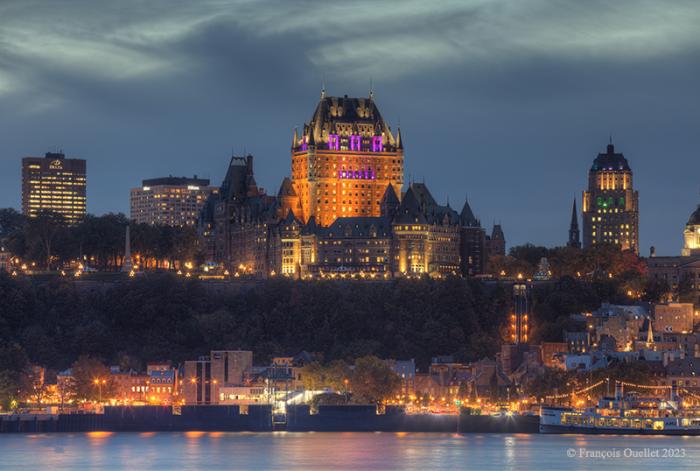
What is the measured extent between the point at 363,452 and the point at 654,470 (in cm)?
2759

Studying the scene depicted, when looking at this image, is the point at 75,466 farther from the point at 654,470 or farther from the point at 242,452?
the point at 654,470

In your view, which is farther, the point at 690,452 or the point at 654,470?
the point at 690,452

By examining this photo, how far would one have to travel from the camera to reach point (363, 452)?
19738cm

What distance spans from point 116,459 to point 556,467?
3731 cm

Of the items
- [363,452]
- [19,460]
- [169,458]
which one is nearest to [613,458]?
[363,452]

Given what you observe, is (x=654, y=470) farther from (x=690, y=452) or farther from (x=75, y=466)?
(x=75, y=466)

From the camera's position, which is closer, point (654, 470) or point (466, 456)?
point (654, 470)

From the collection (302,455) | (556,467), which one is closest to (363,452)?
(302,455)

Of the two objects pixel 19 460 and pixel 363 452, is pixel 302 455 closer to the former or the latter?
pixel 363 452

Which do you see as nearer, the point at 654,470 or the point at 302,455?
the point at 654,470

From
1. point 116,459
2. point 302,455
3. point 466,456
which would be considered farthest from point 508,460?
point 116,459

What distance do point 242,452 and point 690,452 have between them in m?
38.5

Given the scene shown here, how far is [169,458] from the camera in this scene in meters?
194

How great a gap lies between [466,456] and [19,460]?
1489 inches
